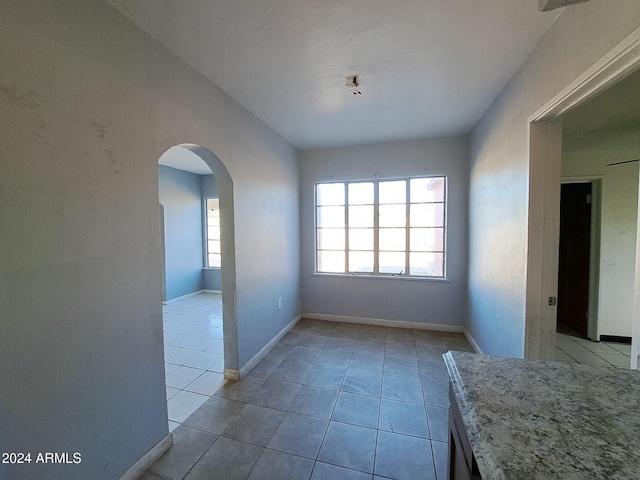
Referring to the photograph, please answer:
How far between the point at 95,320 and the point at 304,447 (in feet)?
4.84

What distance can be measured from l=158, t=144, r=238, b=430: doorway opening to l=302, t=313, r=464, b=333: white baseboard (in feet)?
4.97

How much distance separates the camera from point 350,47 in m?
1.68

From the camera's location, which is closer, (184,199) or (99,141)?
(99,141)

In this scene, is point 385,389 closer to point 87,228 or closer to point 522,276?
point 522,276

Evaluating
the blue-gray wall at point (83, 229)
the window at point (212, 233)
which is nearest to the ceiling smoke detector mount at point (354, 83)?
the blue-gray wall at point (83, 229)

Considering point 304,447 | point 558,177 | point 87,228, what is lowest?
point 304,447

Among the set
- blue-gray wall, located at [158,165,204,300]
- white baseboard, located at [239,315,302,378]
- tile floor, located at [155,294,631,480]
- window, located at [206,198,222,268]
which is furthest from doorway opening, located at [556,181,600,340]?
blue-gray wall, located at [158,165,204,300]

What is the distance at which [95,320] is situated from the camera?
1273 millimetres

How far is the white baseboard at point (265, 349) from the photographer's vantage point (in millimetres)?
2523

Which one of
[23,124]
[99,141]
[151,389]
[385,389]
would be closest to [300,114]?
[99,141]

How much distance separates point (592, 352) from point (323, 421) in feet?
11.1

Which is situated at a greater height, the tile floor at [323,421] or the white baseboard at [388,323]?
the white baseboard at [388,323]

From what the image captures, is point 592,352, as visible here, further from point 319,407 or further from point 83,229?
point 83,229

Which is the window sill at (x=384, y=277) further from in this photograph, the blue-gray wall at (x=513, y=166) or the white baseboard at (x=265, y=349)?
the white baseboard at (x=265, y=349)
